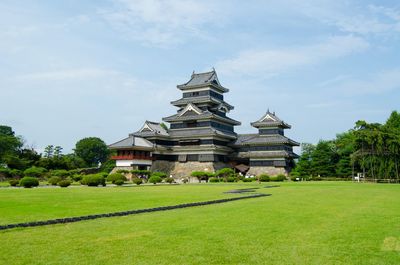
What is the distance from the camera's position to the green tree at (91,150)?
303 feet

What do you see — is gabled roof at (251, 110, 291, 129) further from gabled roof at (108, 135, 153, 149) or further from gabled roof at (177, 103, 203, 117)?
gabled roof at (108, 135, 153, 149)

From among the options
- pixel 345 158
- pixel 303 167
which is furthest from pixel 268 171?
pixel 345 158

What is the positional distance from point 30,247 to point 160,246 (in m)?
3.29

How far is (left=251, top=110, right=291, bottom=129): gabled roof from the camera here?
211 feet

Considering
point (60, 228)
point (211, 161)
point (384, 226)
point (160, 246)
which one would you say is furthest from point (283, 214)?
point (211, 161)

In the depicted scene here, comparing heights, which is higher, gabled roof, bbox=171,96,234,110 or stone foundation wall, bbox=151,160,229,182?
gabled roof, bbox=171,96,234,110

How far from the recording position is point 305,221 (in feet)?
45.8

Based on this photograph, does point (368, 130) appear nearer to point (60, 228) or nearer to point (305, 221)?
point (305, 221)

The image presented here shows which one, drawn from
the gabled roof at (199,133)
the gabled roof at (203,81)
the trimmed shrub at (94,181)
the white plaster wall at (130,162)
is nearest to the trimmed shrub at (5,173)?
the white plaster wall at (130,162)

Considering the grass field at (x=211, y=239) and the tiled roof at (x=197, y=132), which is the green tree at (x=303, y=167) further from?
the grass field at (x=211, y=239)

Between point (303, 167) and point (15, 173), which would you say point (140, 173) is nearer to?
point (15, 173)

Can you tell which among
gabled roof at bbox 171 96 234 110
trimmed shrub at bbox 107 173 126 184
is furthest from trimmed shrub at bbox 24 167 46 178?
gabled roof at bbox 171 96 234 110

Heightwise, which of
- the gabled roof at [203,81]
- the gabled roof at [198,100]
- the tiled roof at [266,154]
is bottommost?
the tiled roof at [266,154]

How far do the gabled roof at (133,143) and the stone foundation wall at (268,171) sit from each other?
17328 mm
